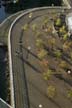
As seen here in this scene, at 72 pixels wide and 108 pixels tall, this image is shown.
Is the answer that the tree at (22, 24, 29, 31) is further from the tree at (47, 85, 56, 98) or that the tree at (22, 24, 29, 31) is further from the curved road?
the tree at (47, 85, 56, 98)

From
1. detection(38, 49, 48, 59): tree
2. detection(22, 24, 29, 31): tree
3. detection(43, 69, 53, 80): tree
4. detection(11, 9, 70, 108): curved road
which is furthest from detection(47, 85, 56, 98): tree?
detection(22, 24, 29, 31): tree

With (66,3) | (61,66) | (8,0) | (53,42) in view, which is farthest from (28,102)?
(8,0)

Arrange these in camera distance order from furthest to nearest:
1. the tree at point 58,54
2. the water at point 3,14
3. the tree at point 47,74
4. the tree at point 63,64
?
the water at point 3,14, the tree at point 58,54, the tree at point 63,64, the tree at point 47,74

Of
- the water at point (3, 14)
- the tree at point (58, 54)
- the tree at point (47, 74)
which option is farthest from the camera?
the water at point (3, 14)

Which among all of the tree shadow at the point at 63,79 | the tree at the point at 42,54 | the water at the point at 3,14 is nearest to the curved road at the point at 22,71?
the tree at the point at 42,54

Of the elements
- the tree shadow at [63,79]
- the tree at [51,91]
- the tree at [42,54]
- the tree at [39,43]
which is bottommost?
the tree at [51,91]

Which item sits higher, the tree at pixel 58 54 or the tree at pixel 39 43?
the tree at pixel 39 43

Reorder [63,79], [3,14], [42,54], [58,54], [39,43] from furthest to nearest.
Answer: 1. [3,14]
2. [39,43]
3. [42,54]
4. [58,54]
5. [63,79]

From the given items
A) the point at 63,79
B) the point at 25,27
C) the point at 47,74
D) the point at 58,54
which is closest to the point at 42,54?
the point at 58,54

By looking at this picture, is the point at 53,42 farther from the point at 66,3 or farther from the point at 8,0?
the point at 8,0

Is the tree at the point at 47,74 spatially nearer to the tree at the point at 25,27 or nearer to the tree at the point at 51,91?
the tree at the point at 51,91

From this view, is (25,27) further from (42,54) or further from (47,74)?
(47,74)
